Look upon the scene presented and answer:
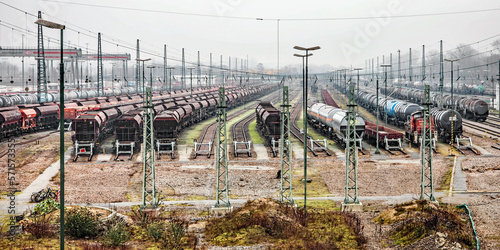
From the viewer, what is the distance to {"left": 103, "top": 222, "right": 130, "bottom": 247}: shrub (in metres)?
20.2

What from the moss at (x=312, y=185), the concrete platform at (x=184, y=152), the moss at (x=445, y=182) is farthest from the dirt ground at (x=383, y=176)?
the concrete platform at (x=184, y=152)

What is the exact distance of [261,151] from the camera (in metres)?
48.8

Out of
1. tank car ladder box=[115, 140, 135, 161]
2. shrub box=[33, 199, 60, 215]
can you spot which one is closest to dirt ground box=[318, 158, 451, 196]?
shrub box=[33, 199, 60, 215]

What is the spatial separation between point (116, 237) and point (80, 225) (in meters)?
2.59

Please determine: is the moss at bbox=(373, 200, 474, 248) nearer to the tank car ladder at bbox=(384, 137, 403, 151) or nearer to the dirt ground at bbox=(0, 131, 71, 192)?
the tank car ladder at bbox=(384, 137, 403, 151)

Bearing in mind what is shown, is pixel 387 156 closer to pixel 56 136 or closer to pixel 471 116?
pixel 471 116

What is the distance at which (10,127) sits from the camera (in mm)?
54312

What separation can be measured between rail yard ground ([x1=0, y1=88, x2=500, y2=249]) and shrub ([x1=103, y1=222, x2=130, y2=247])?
0.58m

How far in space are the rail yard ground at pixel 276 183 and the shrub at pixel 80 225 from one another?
1.50m

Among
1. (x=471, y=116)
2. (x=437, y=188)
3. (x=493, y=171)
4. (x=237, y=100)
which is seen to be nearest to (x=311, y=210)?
(x=437, y=188)

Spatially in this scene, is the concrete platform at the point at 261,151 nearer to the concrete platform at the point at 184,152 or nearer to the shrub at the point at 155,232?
the concrete platform at the point at 184,152

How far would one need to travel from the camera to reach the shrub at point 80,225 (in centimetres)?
2180

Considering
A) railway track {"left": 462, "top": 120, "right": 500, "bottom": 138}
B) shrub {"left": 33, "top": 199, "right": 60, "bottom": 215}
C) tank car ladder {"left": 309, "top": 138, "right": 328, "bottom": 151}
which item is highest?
railway track {"left": 462, "top": 120, "right": 500, "bottom": 138}

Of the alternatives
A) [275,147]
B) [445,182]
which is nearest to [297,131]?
[275,147]
